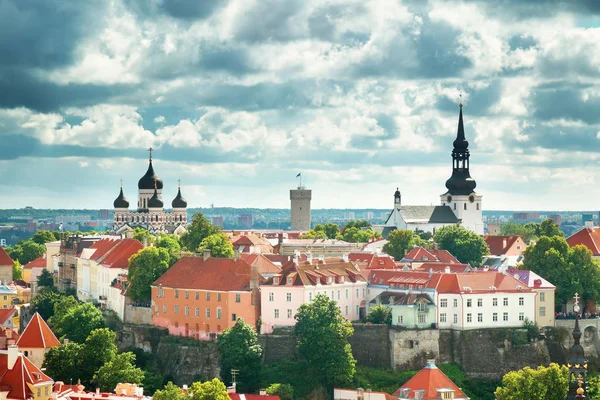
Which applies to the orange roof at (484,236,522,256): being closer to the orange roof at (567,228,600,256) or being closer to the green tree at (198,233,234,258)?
the orange roof at (567,228,600,256)

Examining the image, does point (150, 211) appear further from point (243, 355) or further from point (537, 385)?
point (537, 385)

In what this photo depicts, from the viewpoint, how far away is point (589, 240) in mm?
123625

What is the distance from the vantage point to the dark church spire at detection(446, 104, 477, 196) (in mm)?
170000

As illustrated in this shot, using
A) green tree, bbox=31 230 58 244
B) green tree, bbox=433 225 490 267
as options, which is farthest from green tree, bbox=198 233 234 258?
green tree, bbox=31 230 58 244

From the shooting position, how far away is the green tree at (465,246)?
128875 millimetres

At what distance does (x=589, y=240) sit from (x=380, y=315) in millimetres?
31560

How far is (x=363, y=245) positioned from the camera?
138375 mm

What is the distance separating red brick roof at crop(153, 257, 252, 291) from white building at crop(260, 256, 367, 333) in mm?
2196

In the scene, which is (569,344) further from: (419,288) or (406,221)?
(406,221)

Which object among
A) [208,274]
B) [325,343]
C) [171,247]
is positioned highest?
[171,247]

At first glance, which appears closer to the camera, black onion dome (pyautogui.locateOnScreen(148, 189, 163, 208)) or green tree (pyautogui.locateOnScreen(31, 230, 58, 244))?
green tree (pyautogui.locateOnScreen(31, 230, 58, 244))

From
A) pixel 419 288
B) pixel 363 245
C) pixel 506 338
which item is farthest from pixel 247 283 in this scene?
pixel 363 245

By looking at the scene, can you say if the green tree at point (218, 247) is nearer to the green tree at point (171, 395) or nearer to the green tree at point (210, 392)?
the green tree at point (171, 395)

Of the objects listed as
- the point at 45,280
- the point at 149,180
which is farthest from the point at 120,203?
the point at 45,280
